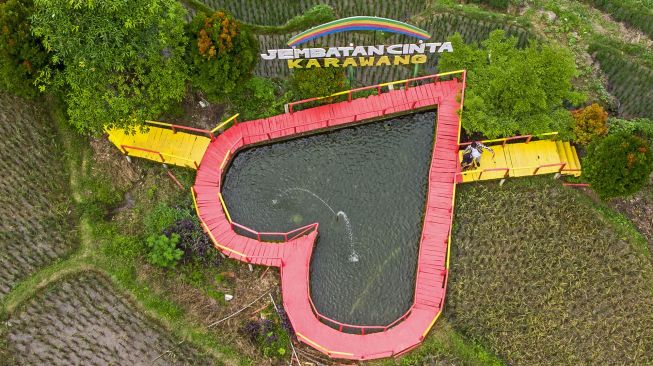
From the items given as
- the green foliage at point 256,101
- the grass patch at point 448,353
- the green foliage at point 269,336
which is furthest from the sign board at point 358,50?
the grass patch at point 448,353

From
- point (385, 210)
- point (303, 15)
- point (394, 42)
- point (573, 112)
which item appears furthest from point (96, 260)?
point (573, 112)

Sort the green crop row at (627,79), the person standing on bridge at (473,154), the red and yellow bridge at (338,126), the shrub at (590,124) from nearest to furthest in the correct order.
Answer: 1. the red and yellow bridge at (338,126)
2. the shrub at (590,124)
3. the person standing on bridge at (473,154)
4. the green crop row at (627,79)

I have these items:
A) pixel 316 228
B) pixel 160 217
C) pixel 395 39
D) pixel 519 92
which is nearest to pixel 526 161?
pixel 519 92

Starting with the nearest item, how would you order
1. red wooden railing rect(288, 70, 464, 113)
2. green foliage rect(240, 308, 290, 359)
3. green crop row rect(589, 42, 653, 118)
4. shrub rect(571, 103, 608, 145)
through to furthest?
green foliage rect(240, 308, 290, 359), shrub rect(571, 103, 608, 145), green crop row rect(589, 42, 653, 118), red wooden railing rect(288, 70, 464, 113)

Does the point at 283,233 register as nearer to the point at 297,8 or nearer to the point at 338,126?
the point at 338,126

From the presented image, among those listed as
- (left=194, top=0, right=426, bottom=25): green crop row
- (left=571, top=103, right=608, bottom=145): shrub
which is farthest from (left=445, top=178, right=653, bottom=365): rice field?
(left=194, top=0, right=426, bottom=25): green crop row

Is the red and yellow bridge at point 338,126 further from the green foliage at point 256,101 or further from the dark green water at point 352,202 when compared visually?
the dark green water at point 352,202

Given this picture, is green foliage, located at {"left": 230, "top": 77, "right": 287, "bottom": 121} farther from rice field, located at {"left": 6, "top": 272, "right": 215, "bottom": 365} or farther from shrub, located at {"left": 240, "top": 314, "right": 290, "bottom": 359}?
rice field, located at {"left": 6, "top": 272, "right": 215, "bottom": 365}
